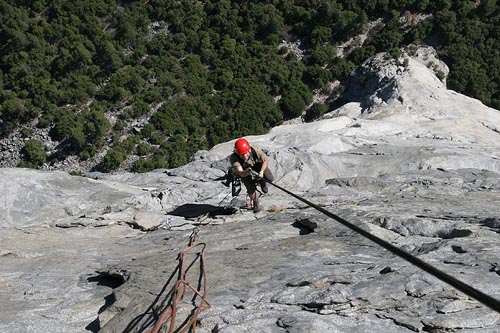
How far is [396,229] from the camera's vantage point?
970cm

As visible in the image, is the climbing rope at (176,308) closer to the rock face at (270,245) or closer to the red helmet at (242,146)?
the rock face at (270,245)

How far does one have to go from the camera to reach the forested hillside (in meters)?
40.7

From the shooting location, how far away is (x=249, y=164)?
11844 millimetres

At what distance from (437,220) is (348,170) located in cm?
803

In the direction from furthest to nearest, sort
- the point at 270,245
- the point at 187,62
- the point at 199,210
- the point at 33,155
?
1. the point at 187,62
2. the point at 33,155
3. the point at 199,210
4. the point at 270,245

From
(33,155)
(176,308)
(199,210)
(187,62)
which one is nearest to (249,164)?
(199,210)

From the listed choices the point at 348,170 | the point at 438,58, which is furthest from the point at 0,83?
the point at 438,58

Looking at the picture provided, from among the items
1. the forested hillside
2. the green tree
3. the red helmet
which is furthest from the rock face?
the green tree

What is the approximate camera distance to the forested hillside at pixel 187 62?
40656 millimetres

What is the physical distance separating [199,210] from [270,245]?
497 cm

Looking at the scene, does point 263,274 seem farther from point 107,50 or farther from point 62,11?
point 62,11

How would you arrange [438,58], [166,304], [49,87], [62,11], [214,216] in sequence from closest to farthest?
[166,304], [214,216], [438,58], [49,87], [62,11]

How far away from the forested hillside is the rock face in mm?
22872

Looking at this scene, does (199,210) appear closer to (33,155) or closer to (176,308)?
(176,308)
